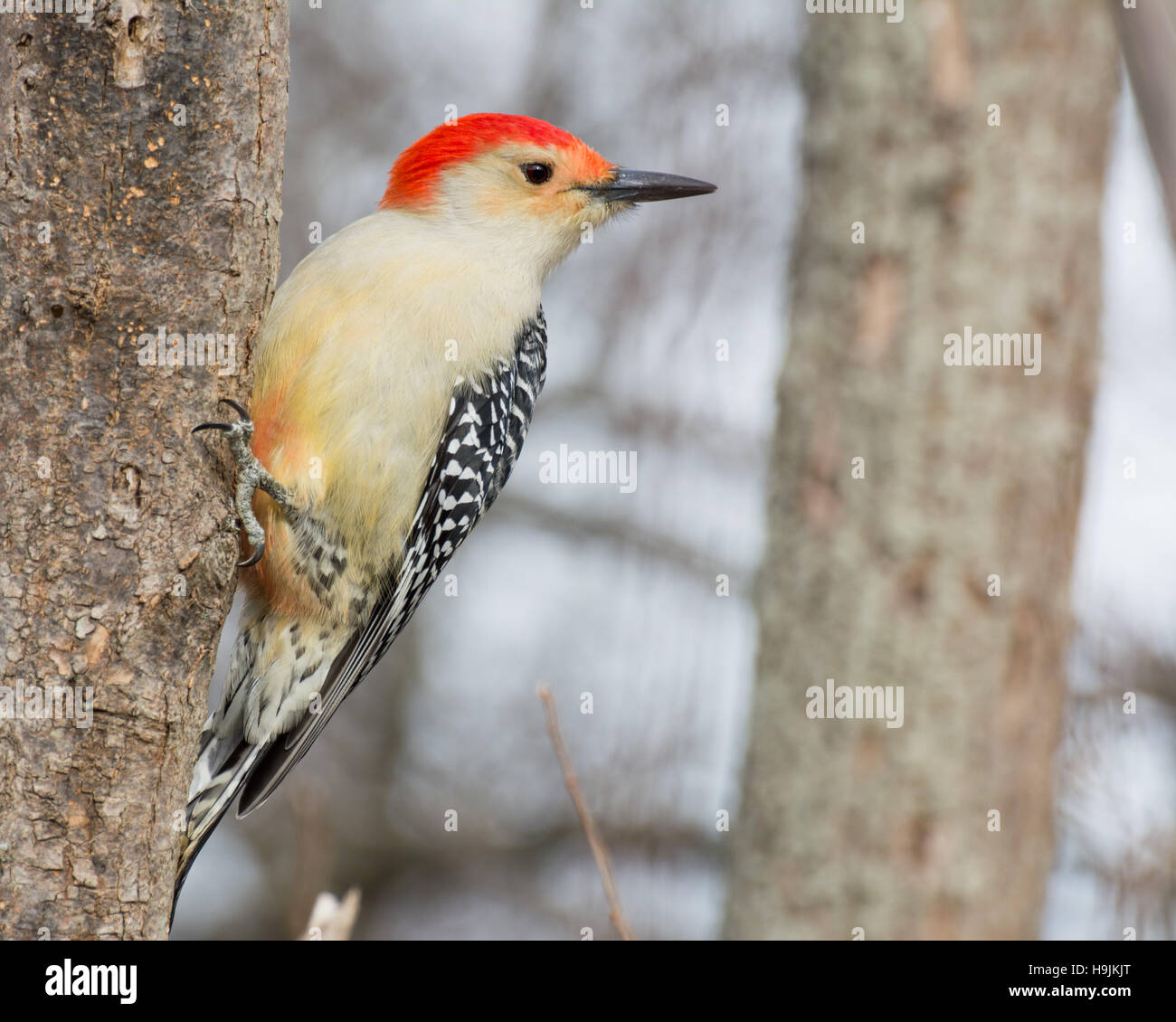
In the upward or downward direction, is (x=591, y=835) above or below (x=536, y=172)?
below

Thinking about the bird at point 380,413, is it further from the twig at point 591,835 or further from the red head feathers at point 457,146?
the twig at point 591,835

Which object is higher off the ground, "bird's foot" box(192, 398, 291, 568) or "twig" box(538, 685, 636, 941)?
"bird's foot" box(192, 398, 291, 568)

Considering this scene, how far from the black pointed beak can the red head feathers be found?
0.11 m

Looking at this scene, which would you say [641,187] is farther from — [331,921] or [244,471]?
[331,921]

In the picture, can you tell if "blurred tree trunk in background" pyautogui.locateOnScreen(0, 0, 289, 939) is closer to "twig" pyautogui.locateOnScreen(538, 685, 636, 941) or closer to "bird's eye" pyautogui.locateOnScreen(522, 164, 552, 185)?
"twig" pyautogui.locateOnScreen(538, 685, 636, 941)

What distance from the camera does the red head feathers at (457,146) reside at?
4598mm

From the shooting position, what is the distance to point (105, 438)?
113 inches

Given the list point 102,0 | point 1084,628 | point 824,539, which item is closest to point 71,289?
point 102,0

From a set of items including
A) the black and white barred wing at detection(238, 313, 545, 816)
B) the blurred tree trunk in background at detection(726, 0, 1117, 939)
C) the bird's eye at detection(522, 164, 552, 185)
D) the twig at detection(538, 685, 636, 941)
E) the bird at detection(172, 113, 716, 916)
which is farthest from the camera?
the blurred tree trunk in background at detection(726, 0, 1117, 939)

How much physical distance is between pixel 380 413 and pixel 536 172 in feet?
4.84

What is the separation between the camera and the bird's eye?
4.72 meters

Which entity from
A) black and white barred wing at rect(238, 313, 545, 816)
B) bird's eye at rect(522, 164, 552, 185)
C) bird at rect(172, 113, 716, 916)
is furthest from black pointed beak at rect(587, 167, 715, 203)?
black and white barred wing at rect(238, 313, 545, 816)

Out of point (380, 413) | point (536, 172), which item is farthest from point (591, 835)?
point (536, 172)

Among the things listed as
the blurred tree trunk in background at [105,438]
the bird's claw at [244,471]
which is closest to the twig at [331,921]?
the blurred tree trunk in background at [105,438]
